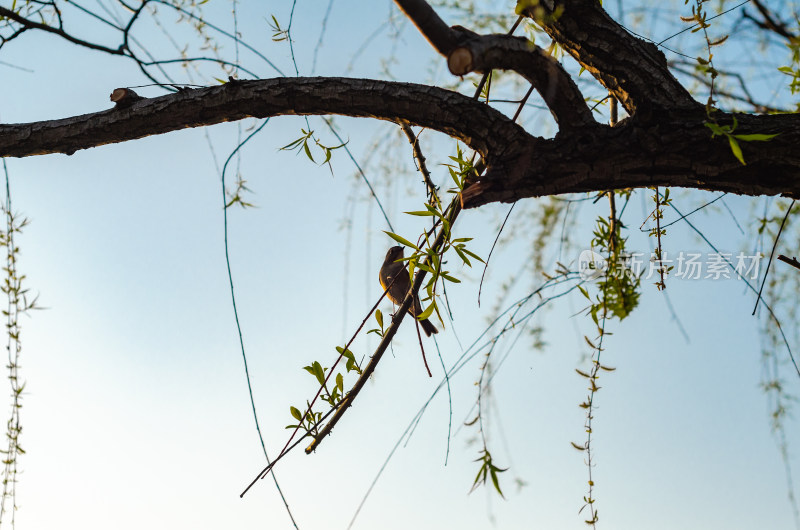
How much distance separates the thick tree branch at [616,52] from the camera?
3.33ft

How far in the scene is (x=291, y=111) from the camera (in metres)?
1.08

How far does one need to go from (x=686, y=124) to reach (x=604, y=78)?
190 mm

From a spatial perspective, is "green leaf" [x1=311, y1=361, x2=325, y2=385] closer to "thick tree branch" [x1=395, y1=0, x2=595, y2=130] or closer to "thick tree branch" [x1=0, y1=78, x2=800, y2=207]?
"thick tree branch" [x1=0, y1=78, x2=800, y2=207]

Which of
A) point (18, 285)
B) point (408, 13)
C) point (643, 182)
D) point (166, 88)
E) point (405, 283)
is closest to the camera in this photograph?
→ point (408, 13)

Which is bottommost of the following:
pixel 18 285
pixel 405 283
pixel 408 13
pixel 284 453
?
pixel 284 453

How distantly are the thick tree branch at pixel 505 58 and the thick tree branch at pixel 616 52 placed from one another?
105 millimetres

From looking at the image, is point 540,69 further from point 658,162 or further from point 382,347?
point 382,347

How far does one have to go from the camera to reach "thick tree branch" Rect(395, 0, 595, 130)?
0.84m

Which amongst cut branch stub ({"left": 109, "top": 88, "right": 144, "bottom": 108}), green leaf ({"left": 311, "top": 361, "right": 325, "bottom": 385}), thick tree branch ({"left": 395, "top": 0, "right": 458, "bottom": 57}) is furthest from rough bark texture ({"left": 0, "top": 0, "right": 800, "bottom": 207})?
green leaf ({"left": 311, "top": 361, "right": 325, "bottom": 385})

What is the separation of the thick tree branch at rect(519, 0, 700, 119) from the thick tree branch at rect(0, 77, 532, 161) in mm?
210

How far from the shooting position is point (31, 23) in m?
1.03

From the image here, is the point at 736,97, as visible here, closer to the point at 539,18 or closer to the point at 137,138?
the point at 539,18

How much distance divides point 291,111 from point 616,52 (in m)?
0.59

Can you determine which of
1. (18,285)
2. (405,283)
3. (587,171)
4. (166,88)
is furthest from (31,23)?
(405,283)
